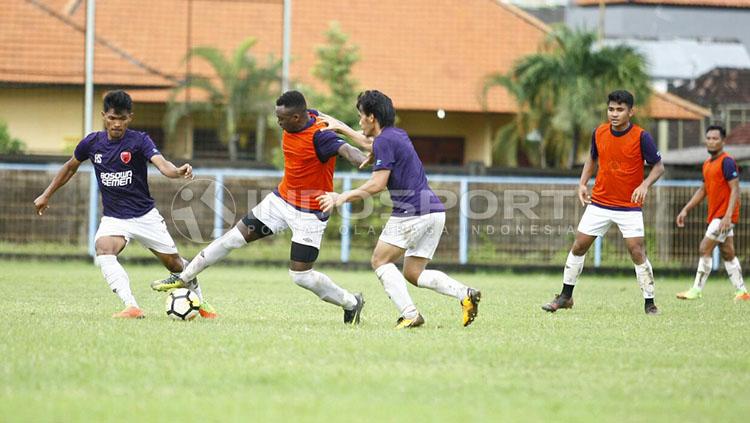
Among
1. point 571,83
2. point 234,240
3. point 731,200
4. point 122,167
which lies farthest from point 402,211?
point 571,83

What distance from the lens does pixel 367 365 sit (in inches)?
302

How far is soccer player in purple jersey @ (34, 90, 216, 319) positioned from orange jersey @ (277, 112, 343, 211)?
1181 millimetres

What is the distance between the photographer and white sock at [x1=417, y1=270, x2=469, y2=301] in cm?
1001

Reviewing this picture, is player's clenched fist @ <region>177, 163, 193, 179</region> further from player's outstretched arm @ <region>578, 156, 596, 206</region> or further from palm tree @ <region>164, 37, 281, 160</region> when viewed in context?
palm tree @ <region>164, 37, 281, 160</region>

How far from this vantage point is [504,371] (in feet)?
24.8

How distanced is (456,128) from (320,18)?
5.03m

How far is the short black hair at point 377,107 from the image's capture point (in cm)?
980

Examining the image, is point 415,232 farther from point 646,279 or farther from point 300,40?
point 300,40

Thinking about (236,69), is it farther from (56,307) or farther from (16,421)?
(16,421)

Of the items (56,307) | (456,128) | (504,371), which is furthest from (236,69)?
(504,371)

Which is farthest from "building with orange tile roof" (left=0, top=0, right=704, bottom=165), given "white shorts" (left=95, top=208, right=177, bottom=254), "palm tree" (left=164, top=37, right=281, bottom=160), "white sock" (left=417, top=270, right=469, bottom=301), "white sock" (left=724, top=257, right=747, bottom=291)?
"white sock" (left=417, top=270, right=469, bottom=301)

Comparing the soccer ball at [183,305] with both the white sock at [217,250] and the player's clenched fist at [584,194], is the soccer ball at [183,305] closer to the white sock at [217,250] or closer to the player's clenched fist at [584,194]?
the white sock at [217,250]

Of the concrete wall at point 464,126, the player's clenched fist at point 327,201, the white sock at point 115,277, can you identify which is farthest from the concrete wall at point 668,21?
the player's clenched fist at point 327,201

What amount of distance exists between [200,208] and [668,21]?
97.7 ft
